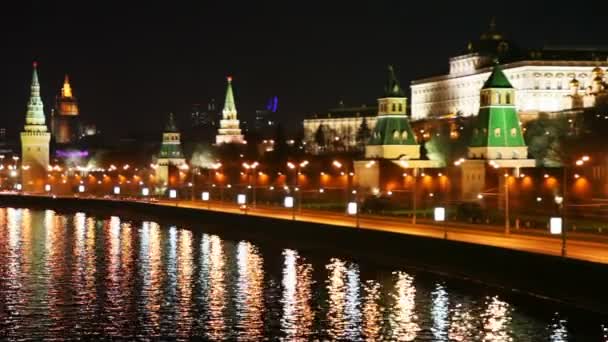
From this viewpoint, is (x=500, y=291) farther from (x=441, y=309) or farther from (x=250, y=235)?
(x=250, y=235)

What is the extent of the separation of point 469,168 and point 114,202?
30.8 m

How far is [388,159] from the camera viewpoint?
370 ft

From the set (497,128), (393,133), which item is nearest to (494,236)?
(497,128)

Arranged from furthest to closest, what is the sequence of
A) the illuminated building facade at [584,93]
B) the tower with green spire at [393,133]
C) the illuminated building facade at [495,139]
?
1. the illuminated building facade at [584,93]
2. the tower with green spire at [393,133]
3. the illuminated building facade at [495,139]

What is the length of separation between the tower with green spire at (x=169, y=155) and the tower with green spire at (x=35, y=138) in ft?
64.7

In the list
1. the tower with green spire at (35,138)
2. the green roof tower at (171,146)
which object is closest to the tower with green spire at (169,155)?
the green roof tower at (171,146)

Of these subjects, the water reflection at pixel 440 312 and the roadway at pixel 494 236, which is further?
the roadway at pixel 494 236

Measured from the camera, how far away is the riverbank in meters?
41.1

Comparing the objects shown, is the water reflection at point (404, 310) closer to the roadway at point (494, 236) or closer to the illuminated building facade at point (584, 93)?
the roadway at point (494, 236)

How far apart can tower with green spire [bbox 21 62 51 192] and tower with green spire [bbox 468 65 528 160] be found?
3328 inches

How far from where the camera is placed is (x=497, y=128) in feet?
332

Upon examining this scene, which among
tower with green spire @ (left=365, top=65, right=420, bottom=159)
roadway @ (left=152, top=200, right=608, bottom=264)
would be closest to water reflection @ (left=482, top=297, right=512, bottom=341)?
roadway @ (left=152, top=200, right=608, bottom=264)

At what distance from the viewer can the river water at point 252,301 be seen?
3919 centimetres

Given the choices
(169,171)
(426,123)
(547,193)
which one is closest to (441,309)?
(547,193)
